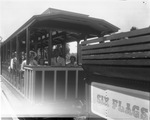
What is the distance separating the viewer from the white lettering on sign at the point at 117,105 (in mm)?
2388

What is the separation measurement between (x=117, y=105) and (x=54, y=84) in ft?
10.9

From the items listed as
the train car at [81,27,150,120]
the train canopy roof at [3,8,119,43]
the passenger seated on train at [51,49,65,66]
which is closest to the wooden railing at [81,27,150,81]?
the train car at [81,27,150,120]

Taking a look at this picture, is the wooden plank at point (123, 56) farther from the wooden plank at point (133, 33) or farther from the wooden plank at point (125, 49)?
the wooden plank at point (133, 33)

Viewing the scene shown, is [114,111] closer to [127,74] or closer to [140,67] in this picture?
[127,74]

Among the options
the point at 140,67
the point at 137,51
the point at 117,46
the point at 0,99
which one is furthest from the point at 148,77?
the point at 0,99

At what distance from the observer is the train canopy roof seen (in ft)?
21.4

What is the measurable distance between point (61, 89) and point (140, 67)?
13.0 feet

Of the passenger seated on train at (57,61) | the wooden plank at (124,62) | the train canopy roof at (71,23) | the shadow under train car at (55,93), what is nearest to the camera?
the wooden plank at (124,62)

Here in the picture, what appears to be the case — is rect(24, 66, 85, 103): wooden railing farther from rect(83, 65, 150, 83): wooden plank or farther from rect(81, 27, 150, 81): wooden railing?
rect(83, 65, 150, 83): wooden plank

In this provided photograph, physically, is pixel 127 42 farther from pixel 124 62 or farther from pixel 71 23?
pixel 71 23

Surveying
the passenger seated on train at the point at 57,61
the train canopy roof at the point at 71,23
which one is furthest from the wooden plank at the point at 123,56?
the passenger seated on train at the point at 57,61

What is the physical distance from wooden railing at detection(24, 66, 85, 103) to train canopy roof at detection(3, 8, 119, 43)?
1.50 metres

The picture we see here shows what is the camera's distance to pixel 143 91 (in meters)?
2.36

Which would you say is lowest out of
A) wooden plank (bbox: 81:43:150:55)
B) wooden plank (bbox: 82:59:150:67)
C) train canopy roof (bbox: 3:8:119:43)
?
wooden plank (bbox: 82:59:150:67)
